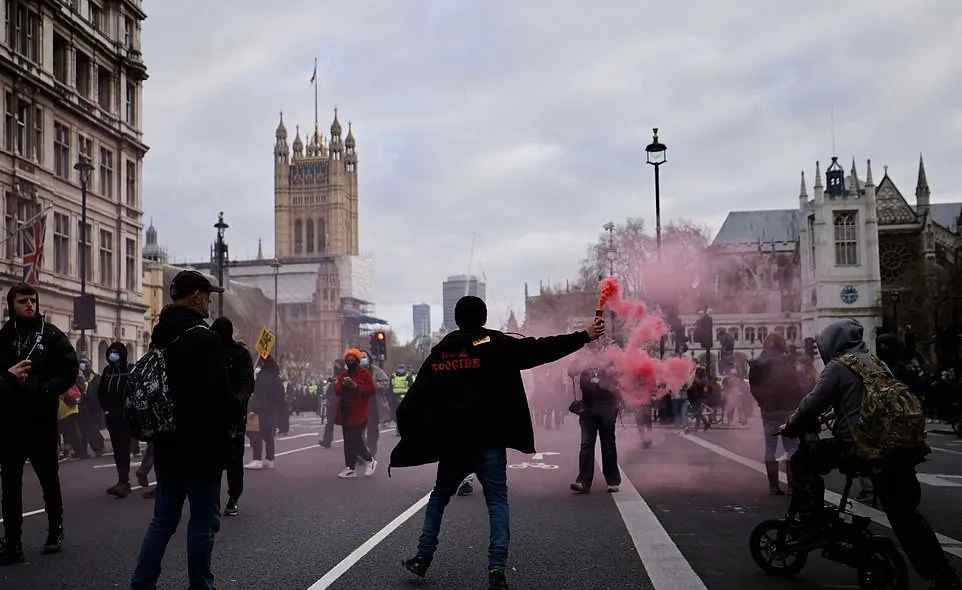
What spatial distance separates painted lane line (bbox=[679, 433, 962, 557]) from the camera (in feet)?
25.6

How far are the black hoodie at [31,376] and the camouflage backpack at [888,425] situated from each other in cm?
585

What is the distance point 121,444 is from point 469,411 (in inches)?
269

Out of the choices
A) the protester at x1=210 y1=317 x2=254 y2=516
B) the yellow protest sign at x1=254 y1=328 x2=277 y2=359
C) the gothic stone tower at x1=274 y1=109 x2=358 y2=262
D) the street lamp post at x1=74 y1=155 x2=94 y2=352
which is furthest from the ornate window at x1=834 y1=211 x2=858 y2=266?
the gothic stone tower at x1=274 y1=109 x2=358 y2=262

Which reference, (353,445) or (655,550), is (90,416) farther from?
(655,550)

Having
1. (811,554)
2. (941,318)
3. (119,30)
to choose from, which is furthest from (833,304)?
(811,554)

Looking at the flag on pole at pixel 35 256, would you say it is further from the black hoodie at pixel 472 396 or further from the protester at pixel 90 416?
the black hoodie at pixel 472 396

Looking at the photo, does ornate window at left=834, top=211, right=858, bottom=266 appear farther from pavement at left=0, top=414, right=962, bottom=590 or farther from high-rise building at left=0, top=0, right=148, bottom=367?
pavement at left=0, top=414, right=962, bottom=590

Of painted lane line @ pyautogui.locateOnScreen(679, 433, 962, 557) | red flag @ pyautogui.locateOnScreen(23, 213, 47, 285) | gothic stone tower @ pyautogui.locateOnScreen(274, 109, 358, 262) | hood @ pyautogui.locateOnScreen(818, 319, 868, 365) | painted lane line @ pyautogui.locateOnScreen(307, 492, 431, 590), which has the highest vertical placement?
gothic stone tower @ pyautogui.locateOnScreen(274, 109, 358, 262)

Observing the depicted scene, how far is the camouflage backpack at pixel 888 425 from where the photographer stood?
580 centimetres

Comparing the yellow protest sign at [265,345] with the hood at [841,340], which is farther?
the yellow protest sign at [265,345]

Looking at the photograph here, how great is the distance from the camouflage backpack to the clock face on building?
269 feet

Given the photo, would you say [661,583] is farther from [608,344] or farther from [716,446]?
[716,446]

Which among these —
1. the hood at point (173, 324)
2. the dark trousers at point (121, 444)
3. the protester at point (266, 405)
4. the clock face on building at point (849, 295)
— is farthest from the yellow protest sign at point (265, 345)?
the clock face on building at point (849, 295)

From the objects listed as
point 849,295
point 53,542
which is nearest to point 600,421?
point 53,542
